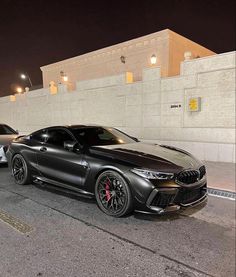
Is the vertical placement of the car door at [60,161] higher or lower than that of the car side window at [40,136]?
lower

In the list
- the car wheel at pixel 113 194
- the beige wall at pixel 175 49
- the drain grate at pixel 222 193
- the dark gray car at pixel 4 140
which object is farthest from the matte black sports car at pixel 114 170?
the beige wall at pixel 175 49

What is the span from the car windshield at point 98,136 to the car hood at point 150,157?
291mm

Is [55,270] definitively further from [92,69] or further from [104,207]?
[92,69]

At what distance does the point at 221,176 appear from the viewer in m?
6.17

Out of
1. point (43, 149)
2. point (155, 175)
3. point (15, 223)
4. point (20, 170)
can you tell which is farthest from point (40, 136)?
point (155, 175)

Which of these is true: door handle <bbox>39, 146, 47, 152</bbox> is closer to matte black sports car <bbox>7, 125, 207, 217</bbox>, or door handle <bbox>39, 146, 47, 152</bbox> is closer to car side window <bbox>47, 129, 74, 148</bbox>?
matte black sports car <bbox>7, 125, 207, 217</bbox>

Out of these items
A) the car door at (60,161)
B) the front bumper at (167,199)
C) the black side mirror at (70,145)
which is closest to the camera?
the front bumper at (167,199)

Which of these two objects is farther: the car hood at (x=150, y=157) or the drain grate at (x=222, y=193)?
the drain grate at (x=222, y=193)

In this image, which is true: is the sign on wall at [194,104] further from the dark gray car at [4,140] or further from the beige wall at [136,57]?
the dark gray car at [4,140]

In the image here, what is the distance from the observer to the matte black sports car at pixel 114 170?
3201 millimetres

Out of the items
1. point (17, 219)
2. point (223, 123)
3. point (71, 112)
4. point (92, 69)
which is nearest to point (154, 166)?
point (17, 219)

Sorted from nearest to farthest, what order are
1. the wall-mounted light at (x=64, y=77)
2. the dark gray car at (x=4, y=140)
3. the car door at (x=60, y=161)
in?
1. the car door at (x=60, y=161)
2. the dark gray car at (x=4, y=140)
3. the wall-mounted light at (x=64, y=77)

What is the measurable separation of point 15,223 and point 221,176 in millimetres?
5149

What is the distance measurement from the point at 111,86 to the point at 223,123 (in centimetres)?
582
